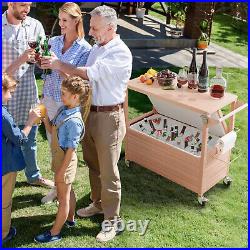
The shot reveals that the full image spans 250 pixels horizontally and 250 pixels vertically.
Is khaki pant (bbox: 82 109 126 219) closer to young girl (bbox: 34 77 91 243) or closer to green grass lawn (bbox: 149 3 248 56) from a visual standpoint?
young girl (bbox: 34 77 91 243)

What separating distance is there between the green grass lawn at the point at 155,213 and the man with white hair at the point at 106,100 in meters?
0.27

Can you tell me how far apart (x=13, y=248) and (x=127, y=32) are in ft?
25.8

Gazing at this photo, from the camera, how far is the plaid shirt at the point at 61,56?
13.5 feet

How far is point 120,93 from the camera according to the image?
12.9 ft

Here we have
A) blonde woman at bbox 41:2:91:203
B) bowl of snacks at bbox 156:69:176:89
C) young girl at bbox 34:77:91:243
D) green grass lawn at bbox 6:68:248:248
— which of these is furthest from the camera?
bowl of snacks at bbox 156:69:176:89

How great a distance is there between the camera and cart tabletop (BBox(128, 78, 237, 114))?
174 inches

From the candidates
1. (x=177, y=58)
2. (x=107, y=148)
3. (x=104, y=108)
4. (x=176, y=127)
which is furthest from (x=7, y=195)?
(x=177, y=58)

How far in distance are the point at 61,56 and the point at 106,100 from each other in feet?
2.12

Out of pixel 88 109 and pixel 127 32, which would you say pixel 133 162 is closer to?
pixel 88 109

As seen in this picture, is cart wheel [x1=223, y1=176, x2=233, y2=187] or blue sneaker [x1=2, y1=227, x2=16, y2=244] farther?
cart wheel [x1=223, y1=176, x2=233, y2=187]

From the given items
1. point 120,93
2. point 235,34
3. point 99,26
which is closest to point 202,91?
point 120,93

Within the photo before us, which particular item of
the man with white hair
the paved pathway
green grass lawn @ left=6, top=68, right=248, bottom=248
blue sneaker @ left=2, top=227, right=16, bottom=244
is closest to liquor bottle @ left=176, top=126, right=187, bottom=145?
green grass lawn @ left=6, top=68, right=248, bottom=248

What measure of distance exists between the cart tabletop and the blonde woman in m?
0.97

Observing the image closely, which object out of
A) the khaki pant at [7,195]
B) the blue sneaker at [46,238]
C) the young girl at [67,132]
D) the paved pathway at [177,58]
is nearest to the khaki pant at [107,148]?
the young girl at [67,132]
